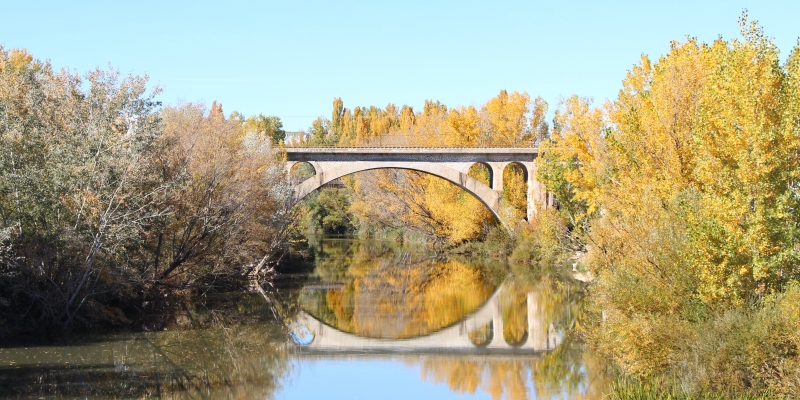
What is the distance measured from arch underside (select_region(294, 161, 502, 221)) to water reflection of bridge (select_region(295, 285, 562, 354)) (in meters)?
18.8

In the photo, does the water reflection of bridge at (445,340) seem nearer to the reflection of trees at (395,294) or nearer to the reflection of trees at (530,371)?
the reflection of trees at (530,371)

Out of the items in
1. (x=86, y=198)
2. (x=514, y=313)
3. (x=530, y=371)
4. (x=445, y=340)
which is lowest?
(x=530, y=371)

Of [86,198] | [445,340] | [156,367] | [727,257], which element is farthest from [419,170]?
[727,257]

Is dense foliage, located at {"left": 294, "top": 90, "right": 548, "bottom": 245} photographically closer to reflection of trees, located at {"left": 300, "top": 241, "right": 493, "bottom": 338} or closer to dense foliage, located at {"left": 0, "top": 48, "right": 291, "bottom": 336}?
reflection of trees, located at {"left": 300, "top": 241, "right": 493, "bottom": 338}

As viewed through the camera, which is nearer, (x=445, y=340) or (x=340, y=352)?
(x=340, y=352)

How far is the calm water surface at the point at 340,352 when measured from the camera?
14.6 meters

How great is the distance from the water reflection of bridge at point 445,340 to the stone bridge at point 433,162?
62.0 feet

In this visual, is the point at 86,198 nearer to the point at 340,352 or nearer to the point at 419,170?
the point at 340,352

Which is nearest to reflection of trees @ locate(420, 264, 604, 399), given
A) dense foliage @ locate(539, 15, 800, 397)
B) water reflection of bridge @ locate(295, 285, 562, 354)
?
water reflection of bridge @ locate(295, 285, 562, 354)

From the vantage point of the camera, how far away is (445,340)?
2014 cm

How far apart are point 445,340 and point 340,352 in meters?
2.80

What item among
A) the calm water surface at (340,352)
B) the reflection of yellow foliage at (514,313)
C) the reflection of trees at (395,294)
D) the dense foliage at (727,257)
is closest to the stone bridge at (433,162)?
the reflection of trees at (395,294)

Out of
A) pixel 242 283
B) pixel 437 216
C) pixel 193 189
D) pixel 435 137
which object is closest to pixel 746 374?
pixel 193 189

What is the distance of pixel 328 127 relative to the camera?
8438cm
